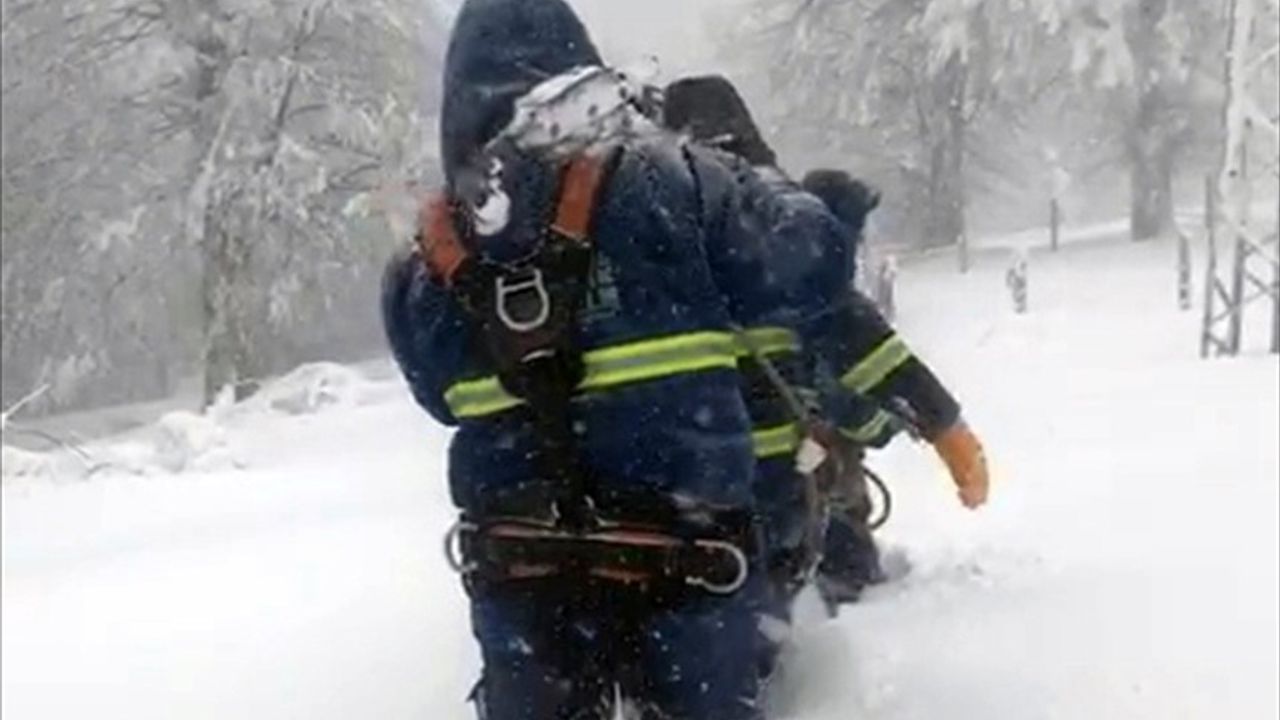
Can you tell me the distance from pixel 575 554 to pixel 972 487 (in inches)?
22.8

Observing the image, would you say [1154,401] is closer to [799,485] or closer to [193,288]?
[799,485]

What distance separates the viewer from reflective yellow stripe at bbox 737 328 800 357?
6.95 feet

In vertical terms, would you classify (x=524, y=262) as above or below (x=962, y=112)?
above

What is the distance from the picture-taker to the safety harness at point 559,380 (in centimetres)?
172

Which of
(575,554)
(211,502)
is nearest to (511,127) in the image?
(575,554)

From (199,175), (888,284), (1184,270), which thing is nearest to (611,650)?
(888,284)

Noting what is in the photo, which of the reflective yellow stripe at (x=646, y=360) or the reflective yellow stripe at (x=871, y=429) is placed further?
the reflective yellow stripe at (x=871, y=429)

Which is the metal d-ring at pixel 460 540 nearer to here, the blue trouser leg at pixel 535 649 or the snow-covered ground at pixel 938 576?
the blue trouser leg at pixel 535 649

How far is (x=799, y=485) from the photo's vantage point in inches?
92.1

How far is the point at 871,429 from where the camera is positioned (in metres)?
2.66

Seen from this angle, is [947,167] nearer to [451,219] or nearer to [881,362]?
[881,362]

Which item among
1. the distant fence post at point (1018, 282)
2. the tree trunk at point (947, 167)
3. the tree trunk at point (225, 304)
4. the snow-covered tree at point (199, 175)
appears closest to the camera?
the tree trunk at point (947, 167)

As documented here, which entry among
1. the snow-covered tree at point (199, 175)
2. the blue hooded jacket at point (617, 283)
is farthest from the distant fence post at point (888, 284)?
the blue hooded jacket at point (617, 283)

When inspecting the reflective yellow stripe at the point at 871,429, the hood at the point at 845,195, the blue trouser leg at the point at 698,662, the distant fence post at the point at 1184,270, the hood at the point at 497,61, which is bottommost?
the distant fence post at the point at 1184,270
